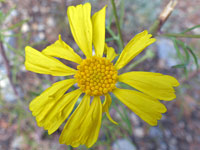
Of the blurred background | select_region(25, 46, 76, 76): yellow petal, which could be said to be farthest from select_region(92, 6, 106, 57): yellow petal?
A: the blurred background

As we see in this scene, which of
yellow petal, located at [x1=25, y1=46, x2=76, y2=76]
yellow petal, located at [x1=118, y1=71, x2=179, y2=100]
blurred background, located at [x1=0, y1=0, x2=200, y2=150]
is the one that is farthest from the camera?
blurred background, located at [x1=0, y1=0, x2=200, y2=150]

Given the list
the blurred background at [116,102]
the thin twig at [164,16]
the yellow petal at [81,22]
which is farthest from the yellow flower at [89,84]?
the blurred background at [116,102]

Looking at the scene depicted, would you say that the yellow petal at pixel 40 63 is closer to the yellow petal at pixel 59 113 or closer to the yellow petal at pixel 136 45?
the yellow petal at pixel 59 113

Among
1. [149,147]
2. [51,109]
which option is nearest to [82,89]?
[51,109]

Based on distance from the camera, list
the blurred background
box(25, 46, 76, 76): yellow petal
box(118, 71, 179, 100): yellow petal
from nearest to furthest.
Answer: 1. box(118, 71, 179, 100): yellow petal
2. box(25, 46, 76, 76): yellow petal
3. the blurred background

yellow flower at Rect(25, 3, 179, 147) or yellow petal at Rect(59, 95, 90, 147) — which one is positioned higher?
yellow flower at Rect(25, 3, 179, 147)

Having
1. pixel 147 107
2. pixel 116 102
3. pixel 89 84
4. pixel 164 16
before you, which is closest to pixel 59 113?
pixel 89 84

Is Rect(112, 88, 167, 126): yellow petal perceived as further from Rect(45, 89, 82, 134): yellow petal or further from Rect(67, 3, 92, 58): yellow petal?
Rect(67, 3, 92, 58): yellow petal

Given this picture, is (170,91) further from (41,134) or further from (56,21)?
(56,21)
